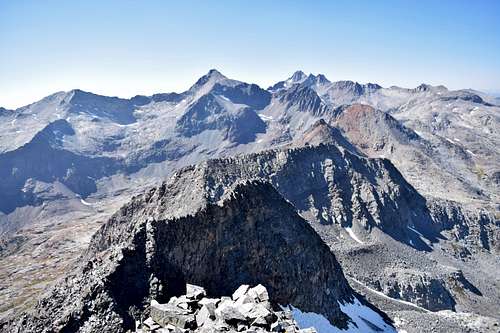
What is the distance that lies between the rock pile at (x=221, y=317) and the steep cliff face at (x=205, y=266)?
885 cm

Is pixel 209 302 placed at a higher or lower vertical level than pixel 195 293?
higher

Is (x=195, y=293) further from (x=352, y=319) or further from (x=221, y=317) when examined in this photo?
(x=352, y=319)

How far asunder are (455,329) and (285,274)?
35.2m

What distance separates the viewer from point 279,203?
74188mm

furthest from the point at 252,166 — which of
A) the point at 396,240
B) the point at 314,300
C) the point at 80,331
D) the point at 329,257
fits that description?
the point at 80,331

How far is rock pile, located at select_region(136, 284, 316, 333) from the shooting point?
36.2 meters

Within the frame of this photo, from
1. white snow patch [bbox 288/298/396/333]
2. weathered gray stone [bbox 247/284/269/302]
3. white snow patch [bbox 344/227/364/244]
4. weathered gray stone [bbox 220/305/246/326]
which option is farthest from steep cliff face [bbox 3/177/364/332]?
white snow patch [bbox 344/227/364/244]

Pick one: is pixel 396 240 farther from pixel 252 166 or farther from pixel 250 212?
pixel 250 212

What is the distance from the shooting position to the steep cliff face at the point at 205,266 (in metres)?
50.5

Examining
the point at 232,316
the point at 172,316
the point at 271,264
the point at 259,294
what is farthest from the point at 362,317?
the point at 232,316

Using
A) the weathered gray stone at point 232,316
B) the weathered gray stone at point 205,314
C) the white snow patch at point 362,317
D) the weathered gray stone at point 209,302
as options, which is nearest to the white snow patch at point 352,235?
the white snow patch at point 362,317

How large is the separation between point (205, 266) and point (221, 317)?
21077 mm

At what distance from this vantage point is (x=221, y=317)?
37.1m

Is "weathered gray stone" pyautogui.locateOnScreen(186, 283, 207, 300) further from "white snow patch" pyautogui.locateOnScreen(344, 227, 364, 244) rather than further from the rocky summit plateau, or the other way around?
"white snow patch" pyautogui.locateOnScreen(344, 227, 364, 244)
